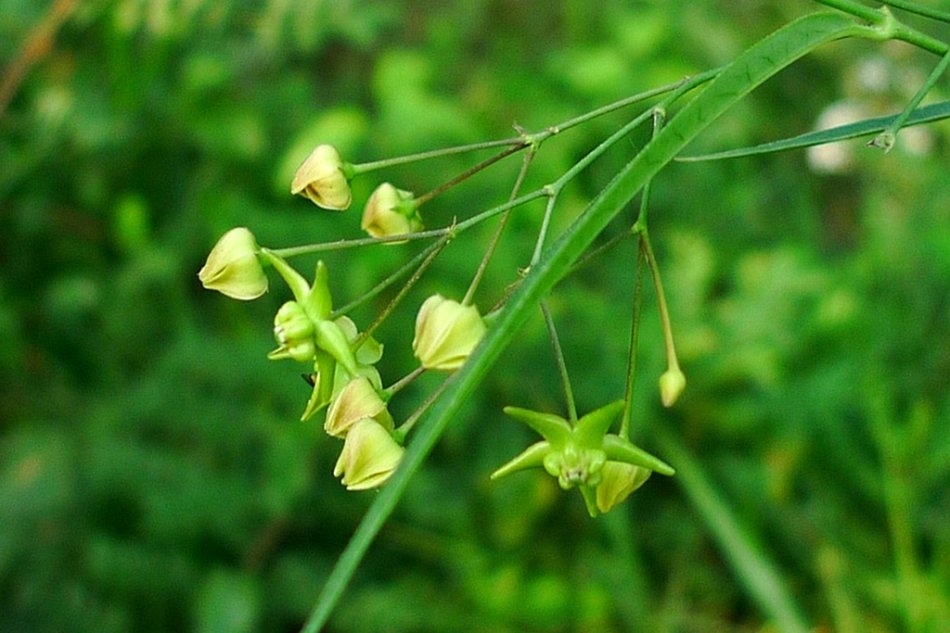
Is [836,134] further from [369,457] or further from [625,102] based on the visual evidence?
[369,457]

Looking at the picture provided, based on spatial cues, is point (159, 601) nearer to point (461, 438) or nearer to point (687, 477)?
point (461, 438)

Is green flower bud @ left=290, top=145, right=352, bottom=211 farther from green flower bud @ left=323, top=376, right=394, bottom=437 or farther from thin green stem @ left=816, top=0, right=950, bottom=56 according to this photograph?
thin green stem @ left=816, top=0, right=950, bottom=56

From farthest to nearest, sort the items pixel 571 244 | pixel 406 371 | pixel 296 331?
pixel 406 371 < pixel 296 331 < pixel 571 244

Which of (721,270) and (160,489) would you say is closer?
(160,489)

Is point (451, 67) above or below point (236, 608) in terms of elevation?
above

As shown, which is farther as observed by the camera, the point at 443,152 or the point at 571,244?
the point at 443,152

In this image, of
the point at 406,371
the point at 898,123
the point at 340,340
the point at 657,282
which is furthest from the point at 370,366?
the point at 406,371

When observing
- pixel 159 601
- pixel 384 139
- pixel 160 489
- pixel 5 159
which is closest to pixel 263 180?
pixel 384 139
